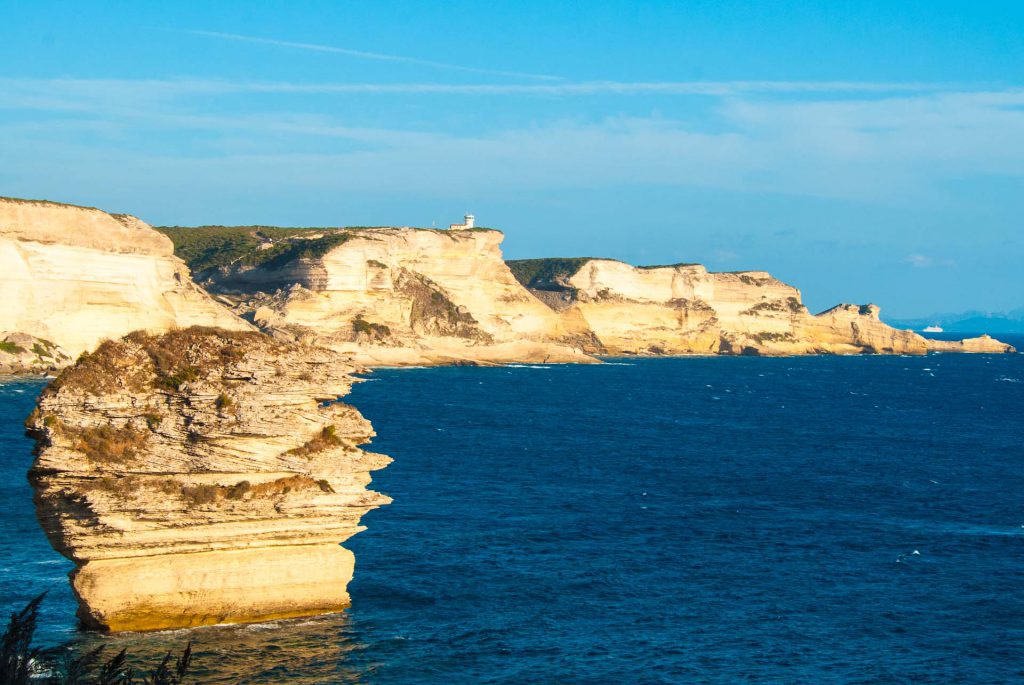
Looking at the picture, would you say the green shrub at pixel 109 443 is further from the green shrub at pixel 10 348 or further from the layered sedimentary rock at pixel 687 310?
the layered sedimentary rock at pixel 687 310

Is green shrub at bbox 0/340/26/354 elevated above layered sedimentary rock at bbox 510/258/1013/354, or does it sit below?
below

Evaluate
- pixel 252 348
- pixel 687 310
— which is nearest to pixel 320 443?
pixel 252 348

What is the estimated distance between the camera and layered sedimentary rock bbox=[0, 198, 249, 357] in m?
82.6

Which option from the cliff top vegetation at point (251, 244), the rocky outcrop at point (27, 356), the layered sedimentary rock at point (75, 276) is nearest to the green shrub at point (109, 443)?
the rocky outcrop at point (27, 356)

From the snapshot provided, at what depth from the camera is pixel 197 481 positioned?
2180 centimetres

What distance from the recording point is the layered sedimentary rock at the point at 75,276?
82.6 m

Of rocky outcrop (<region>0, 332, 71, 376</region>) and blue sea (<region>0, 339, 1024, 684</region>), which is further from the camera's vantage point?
rocky outcrop (<region>0, 332, 71, 376</region>)

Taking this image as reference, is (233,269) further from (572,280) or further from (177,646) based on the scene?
(177,646)

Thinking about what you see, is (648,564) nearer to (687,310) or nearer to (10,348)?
(10,348)

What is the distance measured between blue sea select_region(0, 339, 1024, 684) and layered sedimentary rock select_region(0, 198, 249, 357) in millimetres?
18365

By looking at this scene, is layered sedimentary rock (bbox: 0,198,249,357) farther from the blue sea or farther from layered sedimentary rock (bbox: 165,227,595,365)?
Result: layered sedimentary rock (bbox: 165,227,595,365)

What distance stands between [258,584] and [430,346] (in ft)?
353

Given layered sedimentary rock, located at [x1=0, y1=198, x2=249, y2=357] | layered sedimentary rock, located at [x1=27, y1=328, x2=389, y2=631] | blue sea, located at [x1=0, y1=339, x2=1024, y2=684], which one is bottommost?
blue sea, located at [x1=0, y1=339, x2=1024, y2=684]

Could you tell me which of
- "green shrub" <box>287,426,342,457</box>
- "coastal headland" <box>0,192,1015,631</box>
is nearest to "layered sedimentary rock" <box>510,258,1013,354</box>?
"coastal headland" <box>0,192,1015,631</box>
